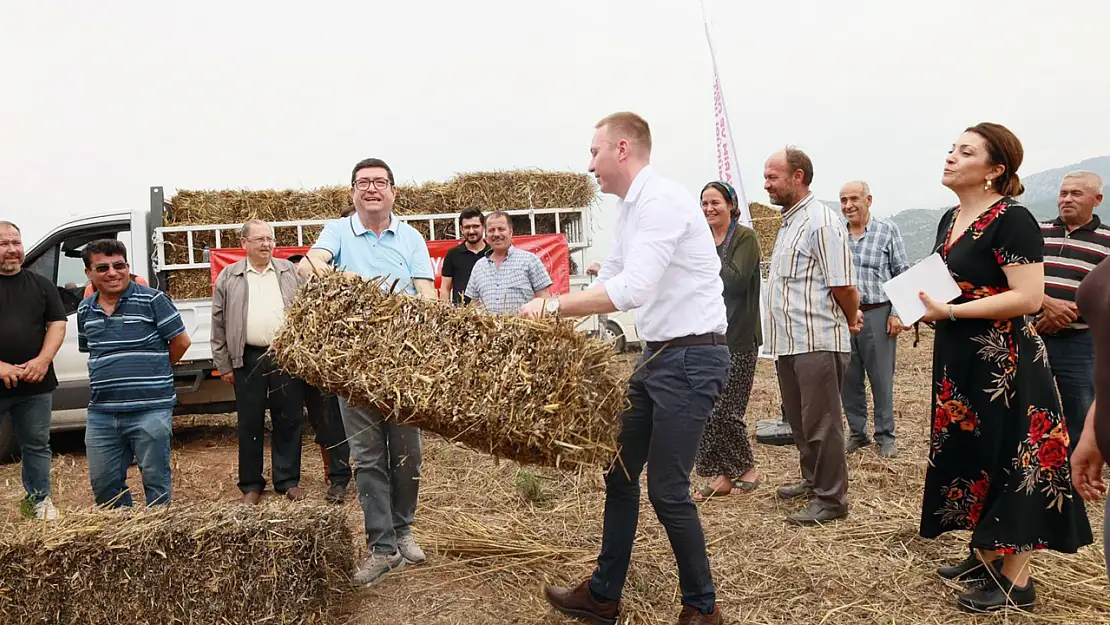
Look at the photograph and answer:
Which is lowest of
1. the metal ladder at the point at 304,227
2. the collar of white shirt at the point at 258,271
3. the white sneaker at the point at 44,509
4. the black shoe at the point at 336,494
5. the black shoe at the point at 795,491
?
the black shoe at the point at 336,494

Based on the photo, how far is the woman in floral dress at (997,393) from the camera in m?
3.12

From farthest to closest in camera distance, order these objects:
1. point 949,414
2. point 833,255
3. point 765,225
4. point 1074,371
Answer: point 765,225 → point 1074,371 → point 833,255 → point 949,414

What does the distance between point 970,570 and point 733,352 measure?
2042 millimetres

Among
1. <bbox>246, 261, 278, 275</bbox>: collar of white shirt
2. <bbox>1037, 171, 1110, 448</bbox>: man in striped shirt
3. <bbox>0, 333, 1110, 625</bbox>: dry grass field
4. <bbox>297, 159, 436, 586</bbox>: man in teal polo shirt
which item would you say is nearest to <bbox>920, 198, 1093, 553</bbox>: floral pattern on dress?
<bbox>0, 333, 1110, 625</bbox>: dry grass field

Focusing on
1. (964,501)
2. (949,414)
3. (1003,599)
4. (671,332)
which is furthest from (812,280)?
(1003,599)

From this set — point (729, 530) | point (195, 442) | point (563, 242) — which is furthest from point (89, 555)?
point (563, 242)

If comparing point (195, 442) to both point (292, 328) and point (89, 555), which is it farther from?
point (292, 328)

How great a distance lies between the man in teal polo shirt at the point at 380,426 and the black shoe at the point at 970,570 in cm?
257

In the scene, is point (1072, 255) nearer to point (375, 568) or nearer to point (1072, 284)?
point (1072, 284)

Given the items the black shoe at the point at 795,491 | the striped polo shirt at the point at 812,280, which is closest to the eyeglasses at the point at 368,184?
the striped polo shirt at the point at 812,280

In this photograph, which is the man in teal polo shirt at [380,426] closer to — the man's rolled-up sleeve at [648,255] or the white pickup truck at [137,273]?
the man's rolled-up sleeve at [648,255]

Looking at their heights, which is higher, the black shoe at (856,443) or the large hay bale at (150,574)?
the large hay bale at (150,574)

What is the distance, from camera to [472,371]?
8.69 feet

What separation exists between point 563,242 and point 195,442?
4.54 m
